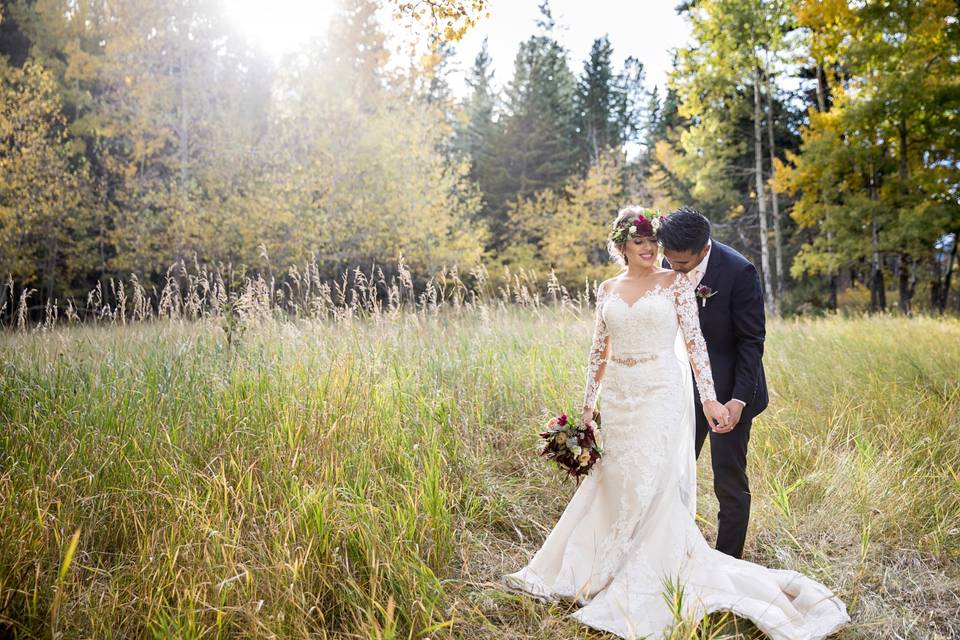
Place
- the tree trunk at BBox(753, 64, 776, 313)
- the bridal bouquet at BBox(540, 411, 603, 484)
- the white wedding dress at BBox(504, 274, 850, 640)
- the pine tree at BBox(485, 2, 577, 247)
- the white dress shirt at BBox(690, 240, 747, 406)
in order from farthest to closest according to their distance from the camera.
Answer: the pine tree at BBox(485, 2, 577, 247) < the tree trunk at BBox(753, 64, 776, 313) < the white dress shirt at BBox(690, 240, 747, 406) < the bridal bouquet at BBox(540, 411, 603, 484) < the white wedding dress at BBox(504, 274, 850, 640)

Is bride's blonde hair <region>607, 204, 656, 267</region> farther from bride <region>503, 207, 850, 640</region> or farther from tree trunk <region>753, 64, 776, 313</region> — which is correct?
tree trunk <region>753, 64, 776, 313</region>

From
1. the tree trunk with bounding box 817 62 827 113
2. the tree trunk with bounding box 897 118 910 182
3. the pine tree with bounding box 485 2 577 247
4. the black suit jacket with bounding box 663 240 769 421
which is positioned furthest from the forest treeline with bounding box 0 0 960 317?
the black suit jacket with bounding box 663 240 769 421

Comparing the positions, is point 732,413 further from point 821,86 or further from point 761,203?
point 821,86

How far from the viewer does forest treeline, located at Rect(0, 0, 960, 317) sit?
11633 mm

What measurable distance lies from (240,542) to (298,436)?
693 millimetres

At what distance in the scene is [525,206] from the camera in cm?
2389

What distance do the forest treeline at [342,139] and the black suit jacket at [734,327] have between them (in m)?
9.45

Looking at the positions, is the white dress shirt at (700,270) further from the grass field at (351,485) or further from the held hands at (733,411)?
the grass field at (351,485)

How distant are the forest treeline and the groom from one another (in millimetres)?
9375

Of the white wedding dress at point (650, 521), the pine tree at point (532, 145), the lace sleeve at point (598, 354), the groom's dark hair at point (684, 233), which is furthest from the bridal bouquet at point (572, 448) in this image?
the pine tree at point (532, 145)

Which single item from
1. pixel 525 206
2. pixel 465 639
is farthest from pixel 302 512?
pixel 525 206

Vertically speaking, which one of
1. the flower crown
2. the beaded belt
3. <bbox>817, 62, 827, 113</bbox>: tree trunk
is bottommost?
the beaded belt

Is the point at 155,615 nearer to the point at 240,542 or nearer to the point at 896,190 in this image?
the point at 240,542

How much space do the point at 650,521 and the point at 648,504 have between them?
0.09 metres
